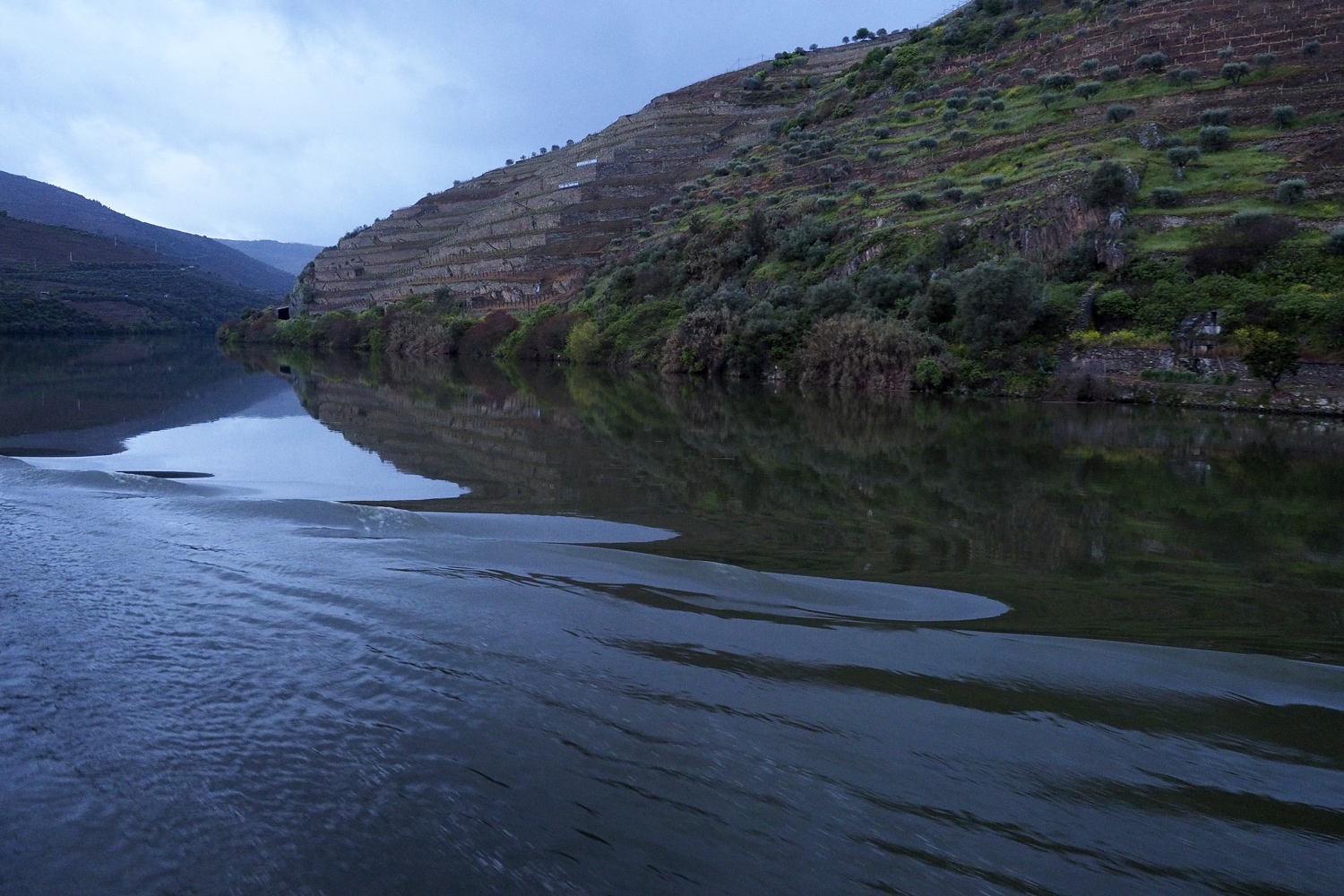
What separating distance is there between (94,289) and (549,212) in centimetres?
7847

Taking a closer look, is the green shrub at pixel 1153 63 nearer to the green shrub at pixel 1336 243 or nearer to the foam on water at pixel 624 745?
the green shrub at pixel 1336 243

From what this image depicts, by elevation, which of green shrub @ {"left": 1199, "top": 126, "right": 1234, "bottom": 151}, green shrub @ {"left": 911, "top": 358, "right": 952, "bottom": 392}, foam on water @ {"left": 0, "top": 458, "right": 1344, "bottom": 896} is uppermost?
green shrub @ {"left": 1199, "top": 126, "right": 1234, "bottom": 151}

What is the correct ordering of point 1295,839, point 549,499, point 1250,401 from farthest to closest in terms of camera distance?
point 1250,401 < point 549,499 < point 1295,839

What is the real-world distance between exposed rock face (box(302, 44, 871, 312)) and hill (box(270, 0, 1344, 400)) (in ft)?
1.35

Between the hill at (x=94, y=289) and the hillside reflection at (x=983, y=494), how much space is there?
301 ft

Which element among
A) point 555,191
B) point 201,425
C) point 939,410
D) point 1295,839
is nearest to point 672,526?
point 1295,839

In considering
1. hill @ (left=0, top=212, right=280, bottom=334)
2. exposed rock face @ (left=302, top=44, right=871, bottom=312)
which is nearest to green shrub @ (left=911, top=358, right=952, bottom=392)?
exposed rock face @ (left=302, top=44, right=871, bottom=312)

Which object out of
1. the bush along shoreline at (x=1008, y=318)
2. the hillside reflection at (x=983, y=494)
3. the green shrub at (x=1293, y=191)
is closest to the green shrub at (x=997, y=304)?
the bush along shoreline at (x=1008, y=318)

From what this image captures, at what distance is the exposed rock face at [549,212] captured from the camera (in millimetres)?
64500

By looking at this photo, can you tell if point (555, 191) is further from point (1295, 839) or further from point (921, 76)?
point (1295, 839)

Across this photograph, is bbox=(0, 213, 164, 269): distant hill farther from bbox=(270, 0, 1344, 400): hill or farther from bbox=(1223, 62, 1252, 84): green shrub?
bbox=(1223, 62, 1252, 84): green shrub

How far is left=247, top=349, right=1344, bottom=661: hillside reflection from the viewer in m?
7.06

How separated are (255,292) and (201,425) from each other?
158351mm

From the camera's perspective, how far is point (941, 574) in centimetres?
764
